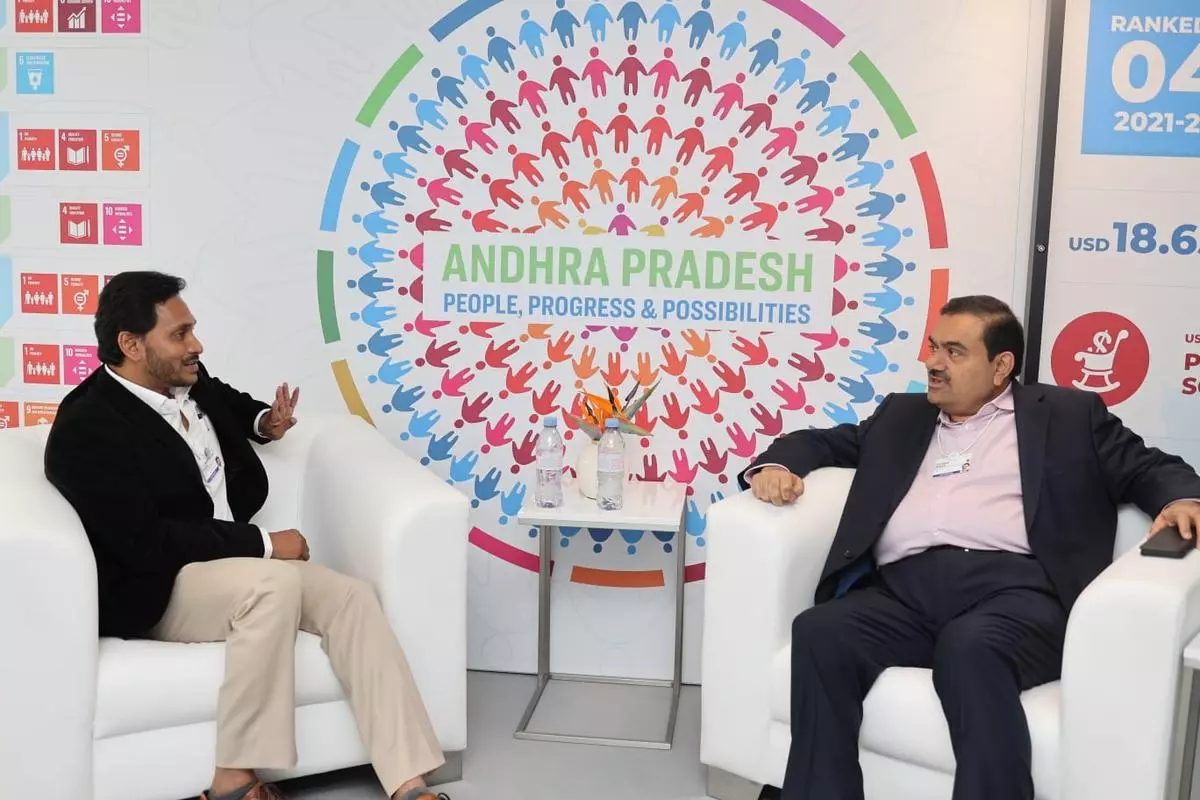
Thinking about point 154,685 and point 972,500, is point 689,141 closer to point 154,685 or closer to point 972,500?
point 972,500

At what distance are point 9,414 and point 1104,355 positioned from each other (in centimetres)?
323

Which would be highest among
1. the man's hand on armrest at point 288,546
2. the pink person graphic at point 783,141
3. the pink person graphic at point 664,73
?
the pink person graphic at point 664,73

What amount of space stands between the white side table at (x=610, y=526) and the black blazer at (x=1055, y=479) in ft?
1.11

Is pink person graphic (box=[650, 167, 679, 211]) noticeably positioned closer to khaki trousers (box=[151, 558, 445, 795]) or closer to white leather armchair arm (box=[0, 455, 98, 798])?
khaki trousers (box=[151, 558, 445, 795])

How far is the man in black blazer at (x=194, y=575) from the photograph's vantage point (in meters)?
2.45

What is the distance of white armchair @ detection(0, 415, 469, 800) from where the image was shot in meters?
2.32

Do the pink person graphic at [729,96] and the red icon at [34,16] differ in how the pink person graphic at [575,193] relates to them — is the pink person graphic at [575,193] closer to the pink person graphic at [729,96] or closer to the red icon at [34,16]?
the pink person graphic at [729,96]

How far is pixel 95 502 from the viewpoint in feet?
8.13

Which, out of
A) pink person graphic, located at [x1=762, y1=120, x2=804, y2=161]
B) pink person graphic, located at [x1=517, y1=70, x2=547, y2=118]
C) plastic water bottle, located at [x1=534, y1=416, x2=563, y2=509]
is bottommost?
plastic water bottle, located at [x1=534, y1=416, x2=563, y2=509]

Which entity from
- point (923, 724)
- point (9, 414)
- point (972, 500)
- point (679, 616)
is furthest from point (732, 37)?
point (9, 414)

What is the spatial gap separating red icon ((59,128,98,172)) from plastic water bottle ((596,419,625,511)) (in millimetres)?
1779

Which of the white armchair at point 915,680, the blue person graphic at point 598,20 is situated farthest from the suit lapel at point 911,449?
the blue person graphic at point 598,20

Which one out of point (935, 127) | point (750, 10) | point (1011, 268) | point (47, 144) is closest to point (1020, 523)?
point (1011, 268)

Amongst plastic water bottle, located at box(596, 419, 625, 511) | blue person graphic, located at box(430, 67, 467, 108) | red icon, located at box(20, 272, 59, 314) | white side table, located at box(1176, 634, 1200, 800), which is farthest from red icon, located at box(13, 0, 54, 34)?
white side table, located at box(1176, 634, 1200, 800)
